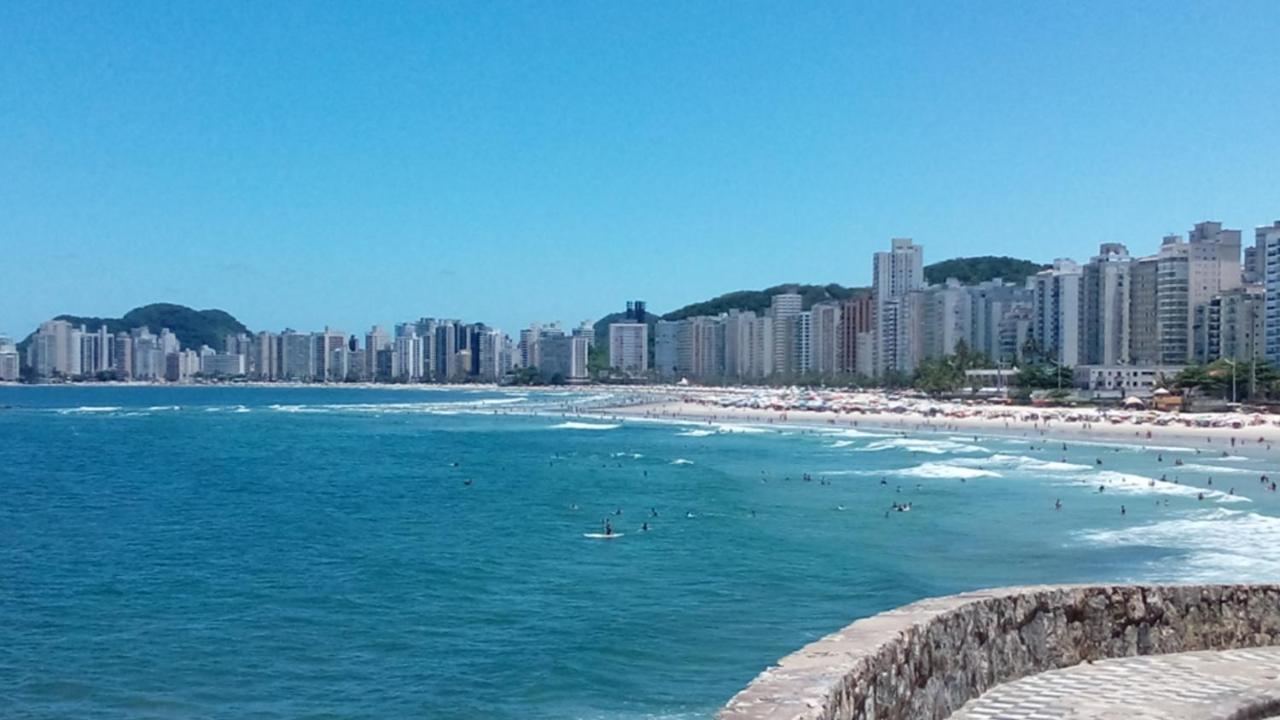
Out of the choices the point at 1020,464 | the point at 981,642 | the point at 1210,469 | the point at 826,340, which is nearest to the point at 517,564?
the point at 981,642

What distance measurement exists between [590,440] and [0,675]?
62552 mm

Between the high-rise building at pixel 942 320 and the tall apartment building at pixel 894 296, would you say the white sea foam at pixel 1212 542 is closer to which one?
the high-rise building at pixel 942 320

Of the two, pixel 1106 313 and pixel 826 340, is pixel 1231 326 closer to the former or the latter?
pixel 1106 313

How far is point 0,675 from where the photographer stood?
1733 centimetres

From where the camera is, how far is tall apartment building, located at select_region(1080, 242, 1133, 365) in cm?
12238

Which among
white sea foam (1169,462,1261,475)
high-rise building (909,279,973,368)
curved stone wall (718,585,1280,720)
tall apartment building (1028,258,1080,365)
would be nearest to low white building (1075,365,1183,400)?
tall apartment building (1028,258,1080,365)

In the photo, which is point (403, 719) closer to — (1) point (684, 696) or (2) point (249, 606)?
(1) point (684, 696)

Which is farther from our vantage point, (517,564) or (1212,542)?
(1212,542)

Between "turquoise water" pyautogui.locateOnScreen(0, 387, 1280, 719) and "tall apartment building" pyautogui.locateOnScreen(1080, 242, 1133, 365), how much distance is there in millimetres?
68211

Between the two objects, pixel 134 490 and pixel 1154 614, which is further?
pixel 134 490

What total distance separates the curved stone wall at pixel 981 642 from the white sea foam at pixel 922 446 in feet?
185

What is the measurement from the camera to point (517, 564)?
89.2 ft

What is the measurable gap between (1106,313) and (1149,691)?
12533 centimetres

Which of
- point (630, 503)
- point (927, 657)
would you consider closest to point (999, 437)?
point (630, 503)
